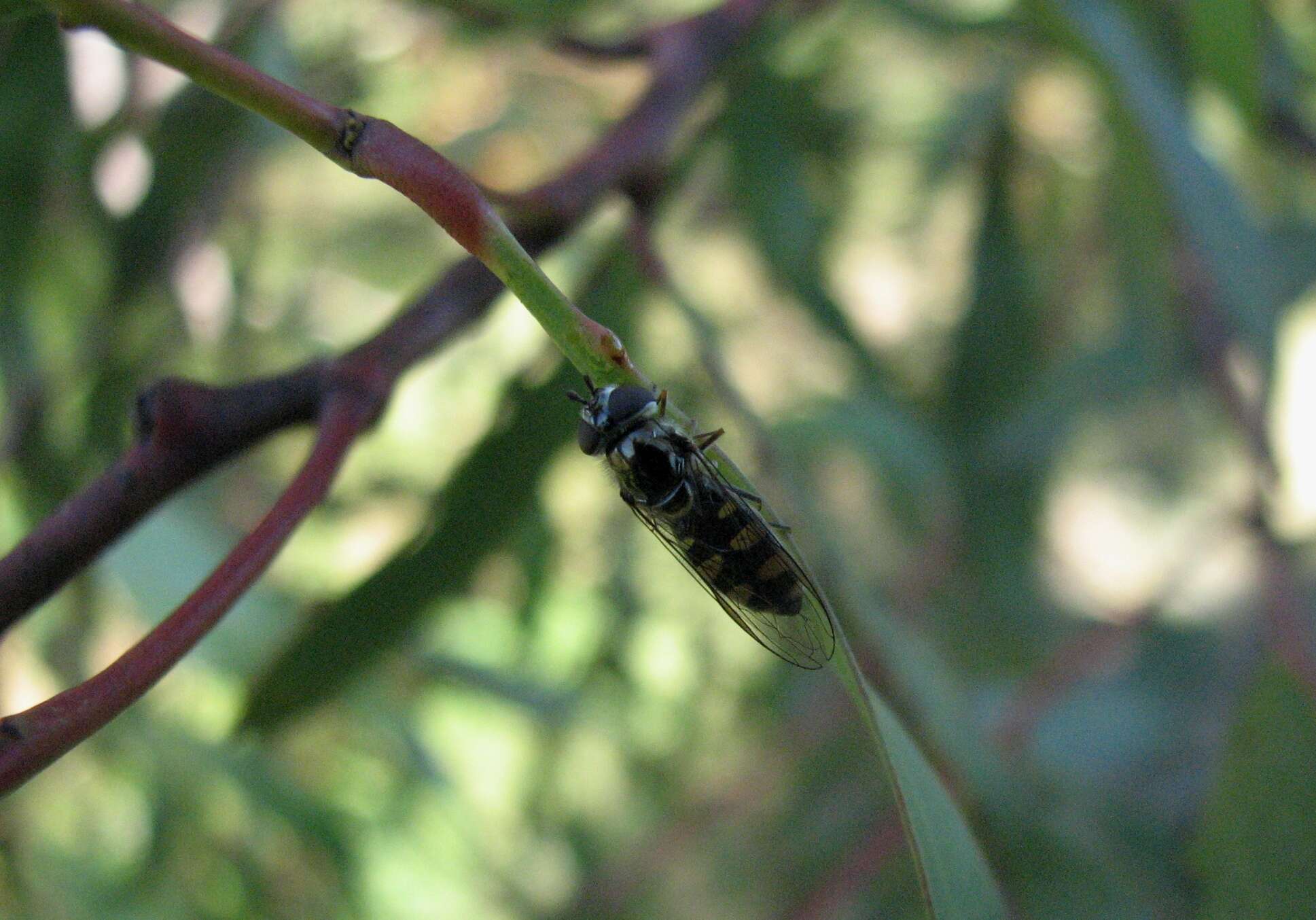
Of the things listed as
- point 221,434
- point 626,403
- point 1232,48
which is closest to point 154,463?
point 221,434

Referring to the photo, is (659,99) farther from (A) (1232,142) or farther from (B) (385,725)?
(A) (1232,142)

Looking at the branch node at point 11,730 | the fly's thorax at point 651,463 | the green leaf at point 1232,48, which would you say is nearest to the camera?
the branch node at point 11,730

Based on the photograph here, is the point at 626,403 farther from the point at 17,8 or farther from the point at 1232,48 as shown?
the point at 1232,48

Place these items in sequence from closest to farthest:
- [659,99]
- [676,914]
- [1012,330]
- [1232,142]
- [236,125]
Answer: [659,99], [236,125], [1012,330], [1232,142], [676,914]

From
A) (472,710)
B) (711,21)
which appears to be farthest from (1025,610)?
(711,21)

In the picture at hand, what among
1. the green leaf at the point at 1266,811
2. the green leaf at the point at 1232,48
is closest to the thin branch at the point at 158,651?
the green leaf at the point at 1266,811

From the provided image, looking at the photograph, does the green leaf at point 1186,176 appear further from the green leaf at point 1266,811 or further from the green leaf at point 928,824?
the green leaf at point 928,824
